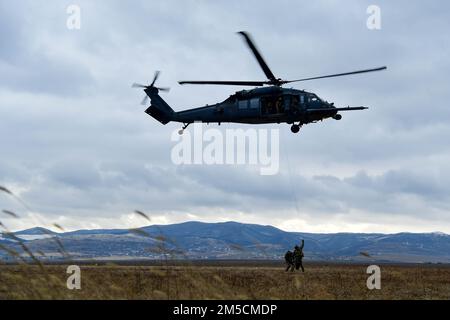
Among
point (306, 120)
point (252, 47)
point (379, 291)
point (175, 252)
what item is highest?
point (252, 47)

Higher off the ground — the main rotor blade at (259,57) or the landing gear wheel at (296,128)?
the main rotor blade at (259,57)

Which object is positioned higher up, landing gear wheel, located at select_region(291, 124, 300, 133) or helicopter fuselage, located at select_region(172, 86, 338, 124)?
helicopter fuselage, located at select_region(172, 86, 338, 124)

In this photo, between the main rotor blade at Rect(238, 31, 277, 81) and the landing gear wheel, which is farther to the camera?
the landing gear wheel

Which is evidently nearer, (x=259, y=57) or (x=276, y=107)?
(x=259, y=57)

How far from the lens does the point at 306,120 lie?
4156 cm

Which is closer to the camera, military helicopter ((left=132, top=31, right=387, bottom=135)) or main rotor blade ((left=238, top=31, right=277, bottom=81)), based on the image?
main rotor blade ((left=238, top=31, right=277, bottom=81))

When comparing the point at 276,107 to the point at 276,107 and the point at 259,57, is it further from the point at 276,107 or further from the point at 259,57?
the point at 259,57

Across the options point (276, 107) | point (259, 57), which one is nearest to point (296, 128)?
point (276, 107)

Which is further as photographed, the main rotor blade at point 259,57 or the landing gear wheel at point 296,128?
the landing gear wheel at point 296,128

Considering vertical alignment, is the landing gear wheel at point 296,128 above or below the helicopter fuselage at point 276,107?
below

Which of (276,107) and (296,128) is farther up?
(276,107)
